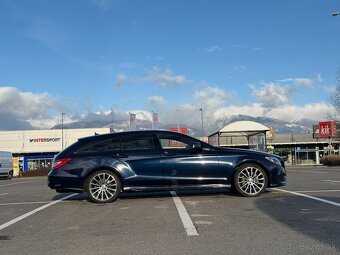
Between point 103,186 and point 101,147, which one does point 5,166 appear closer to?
point 101,147

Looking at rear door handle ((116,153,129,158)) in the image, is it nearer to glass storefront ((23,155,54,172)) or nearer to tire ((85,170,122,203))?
tire ((85,170,122,203))

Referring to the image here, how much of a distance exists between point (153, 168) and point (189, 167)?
2.55 feet

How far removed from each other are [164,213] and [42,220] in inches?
85.8

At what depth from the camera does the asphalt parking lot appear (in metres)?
6.02

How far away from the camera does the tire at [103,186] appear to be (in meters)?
10.1

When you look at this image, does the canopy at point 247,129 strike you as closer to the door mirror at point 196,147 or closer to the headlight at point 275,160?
the headlight at point 275,160

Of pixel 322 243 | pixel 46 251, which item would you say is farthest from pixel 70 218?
pixel 322 243

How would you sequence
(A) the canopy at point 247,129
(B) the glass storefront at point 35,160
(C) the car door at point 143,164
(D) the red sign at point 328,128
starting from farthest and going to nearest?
1. (B) the glass storefront at point 35,160
2. (D) the red sign at point 328,128
3. (A) the canopy at point 247,129
4. (C) the car door at point 143,164

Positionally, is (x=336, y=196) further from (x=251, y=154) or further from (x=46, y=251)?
(x=46, y=251)

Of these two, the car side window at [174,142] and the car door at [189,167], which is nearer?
the car door at [189,167]

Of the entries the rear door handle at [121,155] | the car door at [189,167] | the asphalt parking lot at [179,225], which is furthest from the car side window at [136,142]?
the asphalt parking lot at [179,225]

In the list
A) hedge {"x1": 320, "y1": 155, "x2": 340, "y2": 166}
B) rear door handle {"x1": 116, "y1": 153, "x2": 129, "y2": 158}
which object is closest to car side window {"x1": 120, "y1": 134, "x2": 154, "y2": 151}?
rear door handle {"x1": 116, "y1": 153, "x2": 129, "y2": 158}

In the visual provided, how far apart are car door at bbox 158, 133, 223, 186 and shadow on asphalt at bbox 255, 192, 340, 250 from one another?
1169 millimetres

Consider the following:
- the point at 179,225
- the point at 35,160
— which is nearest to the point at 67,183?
the point at 179,225
